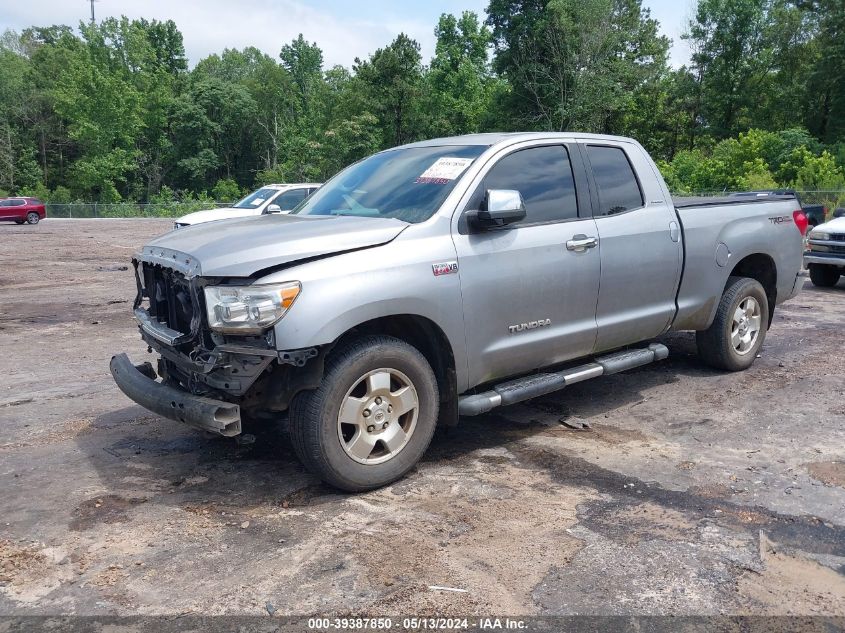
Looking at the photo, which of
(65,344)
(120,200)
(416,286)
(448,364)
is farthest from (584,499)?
(120,200)

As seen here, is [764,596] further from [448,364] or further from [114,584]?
[114,584]

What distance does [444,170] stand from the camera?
4.75 m

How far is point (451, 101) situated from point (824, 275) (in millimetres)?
53240

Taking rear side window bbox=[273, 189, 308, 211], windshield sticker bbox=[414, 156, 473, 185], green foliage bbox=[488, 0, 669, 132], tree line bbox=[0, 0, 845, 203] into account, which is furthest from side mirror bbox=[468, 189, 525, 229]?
green foliage bbox=[488, 0, 669, 132]

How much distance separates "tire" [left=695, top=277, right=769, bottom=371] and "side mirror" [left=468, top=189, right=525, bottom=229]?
2.84 metres

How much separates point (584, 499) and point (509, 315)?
1215 millimetres

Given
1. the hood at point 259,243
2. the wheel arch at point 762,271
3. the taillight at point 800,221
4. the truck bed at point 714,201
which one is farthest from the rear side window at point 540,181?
the taillight at point 800,221

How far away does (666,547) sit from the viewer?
347 cm

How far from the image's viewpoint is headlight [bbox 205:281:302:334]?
3689 millimetres

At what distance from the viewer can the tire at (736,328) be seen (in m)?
6.38

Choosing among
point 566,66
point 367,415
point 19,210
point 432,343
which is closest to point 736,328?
point 432,343

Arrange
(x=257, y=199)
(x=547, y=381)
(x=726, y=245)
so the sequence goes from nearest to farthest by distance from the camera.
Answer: (x=547, y=381) < (x=726, y=245) < (x=257, y=199)

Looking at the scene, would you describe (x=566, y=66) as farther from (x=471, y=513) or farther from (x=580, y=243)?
(x=471, y=513)

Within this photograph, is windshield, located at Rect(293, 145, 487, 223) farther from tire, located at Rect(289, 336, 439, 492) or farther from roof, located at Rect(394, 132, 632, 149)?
tire, located at Rect(289, 336, 439, 492)
